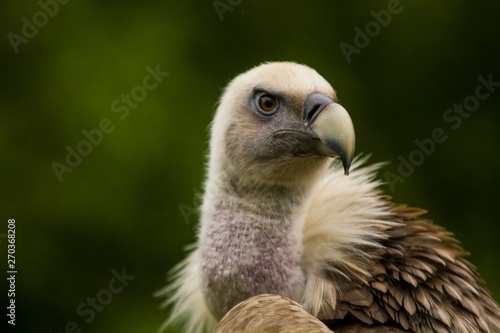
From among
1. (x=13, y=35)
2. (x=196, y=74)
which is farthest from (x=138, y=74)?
(x=13, y=35)

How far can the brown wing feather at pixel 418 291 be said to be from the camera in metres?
2.35

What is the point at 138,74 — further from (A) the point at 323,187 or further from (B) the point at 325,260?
(B) the point at 325,260

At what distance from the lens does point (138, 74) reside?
471 centimetres

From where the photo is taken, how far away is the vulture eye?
107 inches
